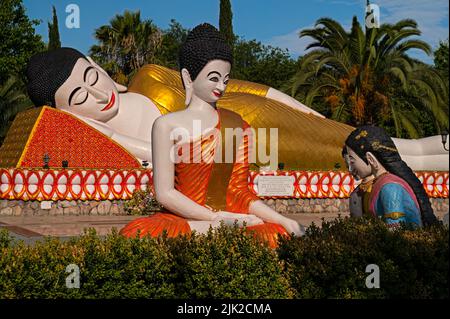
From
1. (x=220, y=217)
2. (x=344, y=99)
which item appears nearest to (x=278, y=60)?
(x=344, y=99)

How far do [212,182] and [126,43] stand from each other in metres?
24.6

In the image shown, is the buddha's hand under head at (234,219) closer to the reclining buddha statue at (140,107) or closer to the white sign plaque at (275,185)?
the reclining buddha statue at (140,107)

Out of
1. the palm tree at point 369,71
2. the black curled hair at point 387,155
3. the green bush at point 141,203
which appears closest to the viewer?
the black curled hair at point 387,155

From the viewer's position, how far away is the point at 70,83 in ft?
41.6

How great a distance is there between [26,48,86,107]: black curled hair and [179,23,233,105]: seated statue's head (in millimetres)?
7673

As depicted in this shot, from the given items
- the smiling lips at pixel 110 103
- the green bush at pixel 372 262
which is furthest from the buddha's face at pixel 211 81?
the smiling lips at pixel 110 103

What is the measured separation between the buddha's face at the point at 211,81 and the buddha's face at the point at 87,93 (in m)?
7.79

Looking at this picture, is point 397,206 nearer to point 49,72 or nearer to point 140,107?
point 49,72

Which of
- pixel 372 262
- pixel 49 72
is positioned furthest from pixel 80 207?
pixel 372 262

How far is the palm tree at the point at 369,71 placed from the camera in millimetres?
19938

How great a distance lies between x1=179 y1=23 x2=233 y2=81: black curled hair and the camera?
543 centimetres

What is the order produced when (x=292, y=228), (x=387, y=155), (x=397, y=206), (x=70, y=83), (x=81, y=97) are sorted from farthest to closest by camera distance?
(x=81, y=97) < (x=70, y=83) < (x=292, y=228) < (x=387, y=155) < (x=397, y=206)
